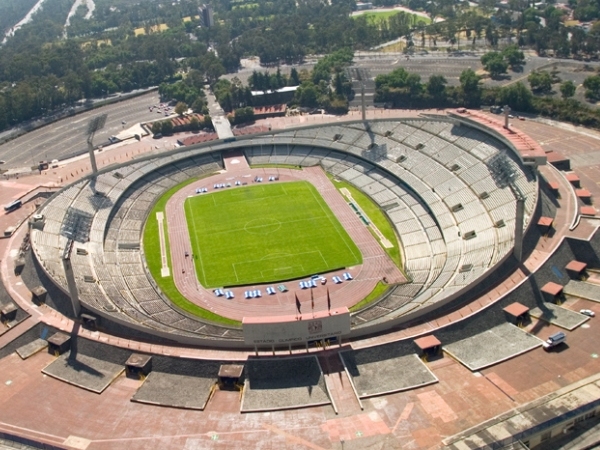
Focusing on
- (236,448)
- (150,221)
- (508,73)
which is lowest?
(508,73)

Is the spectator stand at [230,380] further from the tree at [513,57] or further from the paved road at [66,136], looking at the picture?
the tree at [513,57]

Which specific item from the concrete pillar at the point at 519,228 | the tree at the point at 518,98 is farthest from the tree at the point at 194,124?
the concrete pillar at the point at 519,228

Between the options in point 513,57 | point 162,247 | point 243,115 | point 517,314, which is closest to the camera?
point 517,314

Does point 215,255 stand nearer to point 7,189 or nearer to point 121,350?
point 121,350

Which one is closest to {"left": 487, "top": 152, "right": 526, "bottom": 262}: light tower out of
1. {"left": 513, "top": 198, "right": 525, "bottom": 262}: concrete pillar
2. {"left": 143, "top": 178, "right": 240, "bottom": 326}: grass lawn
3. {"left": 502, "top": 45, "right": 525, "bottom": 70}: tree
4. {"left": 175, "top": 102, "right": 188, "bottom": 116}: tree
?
{"left": 513, "top": 198, "right": 525, "bottom": 262}: concrete pillar

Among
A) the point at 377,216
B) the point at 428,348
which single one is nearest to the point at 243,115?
the point at 377,216

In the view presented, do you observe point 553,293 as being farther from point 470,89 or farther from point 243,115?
point 243,115

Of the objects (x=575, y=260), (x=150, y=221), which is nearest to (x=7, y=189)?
(x=150, y=221)
